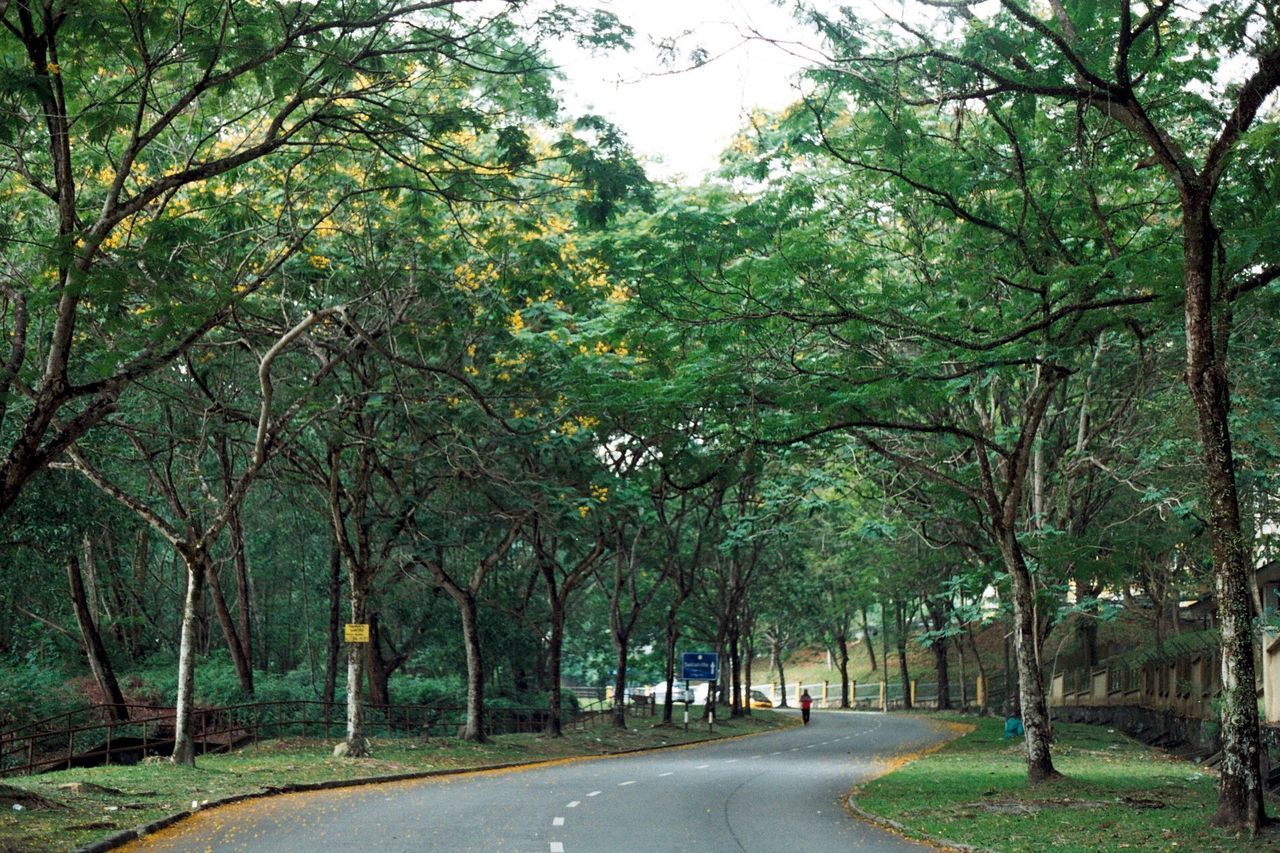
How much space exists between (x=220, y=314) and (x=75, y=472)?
40.7 feet

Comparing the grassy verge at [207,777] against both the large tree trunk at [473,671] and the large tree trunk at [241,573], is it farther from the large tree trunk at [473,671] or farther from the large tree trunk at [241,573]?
the large tree trunk at [241,573]

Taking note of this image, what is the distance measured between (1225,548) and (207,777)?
1519cm

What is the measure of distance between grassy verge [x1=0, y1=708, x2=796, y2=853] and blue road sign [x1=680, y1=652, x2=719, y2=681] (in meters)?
7.32

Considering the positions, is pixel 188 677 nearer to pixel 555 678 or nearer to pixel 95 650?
pixel 95 650

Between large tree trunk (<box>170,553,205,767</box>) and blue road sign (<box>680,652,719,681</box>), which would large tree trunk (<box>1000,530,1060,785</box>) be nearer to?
large tree trunk (<box>170,553,205,767</box>)

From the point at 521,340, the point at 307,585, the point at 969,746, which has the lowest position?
the point at 969,746

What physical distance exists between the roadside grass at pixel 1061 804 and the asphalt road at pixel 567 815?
92 cm

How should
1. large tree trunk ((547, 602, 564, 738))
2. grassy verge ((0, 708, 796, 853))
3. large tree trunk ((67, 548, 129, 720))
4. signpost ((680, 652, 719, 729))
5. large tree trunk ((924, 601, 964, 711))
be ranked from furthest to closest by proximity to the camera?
large tree trunk ((924, 601, 964, 711)), signpost ((680, 652, 719, 729)), large tree trunk ((547, 602, 564, 738)), large tree trunk ((67, 548, 129, 720)), grassy verge ((0, 708, 796, 853))

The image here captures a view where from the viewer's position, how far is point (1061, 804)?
17.5 metres

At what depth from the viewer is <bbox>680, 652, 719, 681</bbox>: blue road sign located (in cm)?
4753

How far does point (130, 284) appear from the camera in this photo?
13.4 m

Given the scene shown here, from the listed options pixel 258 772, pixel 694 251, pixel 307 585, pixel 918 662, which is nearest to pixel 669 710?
pixel 307 585

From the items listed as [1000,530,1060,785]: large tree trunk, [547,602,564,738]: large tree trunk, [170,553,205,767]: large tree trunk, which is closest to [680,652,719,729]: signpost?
[547,602,564,738]: large tree trunk

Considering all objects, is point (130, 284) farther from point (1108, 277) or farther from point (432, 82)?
point (1108, 277)
